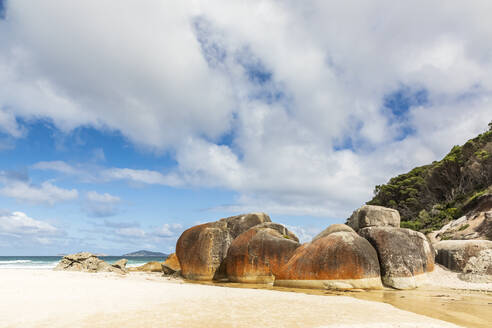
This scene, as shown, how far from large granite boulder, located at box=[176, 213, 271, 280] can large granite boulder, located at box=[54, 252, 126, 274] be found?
5641mm

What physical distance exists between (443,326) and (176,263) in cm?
1780

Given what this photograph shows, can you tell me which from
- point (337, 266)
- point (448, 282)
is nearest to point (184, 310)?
point (337, 266)

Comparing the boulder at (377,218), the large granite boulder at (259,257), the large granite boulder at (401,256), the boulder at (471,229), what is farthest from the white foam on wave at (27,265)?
the boulder at (471,229)

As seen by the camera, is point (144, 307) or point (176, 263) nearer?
point (144, 307)

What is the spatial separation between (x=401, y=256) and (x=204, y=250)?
993cm

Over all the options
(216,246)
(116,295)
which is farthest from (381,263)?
(116,295)

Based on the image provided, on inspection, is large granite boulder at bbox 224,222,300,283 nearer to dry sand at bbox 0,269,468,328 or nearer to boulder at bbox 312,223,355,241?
boulder at bbox 312,223,355,241

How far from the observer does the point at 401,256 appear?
12891 mm

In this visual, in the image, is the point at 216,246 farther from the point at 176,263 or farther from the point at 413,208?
the point at 413,208

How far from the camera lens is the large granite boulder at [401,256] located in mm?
12555

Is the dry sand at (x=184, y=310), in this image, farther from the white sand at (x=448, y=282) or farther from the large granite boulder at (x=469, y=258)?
the large granite boulder at (x=469, y=258)

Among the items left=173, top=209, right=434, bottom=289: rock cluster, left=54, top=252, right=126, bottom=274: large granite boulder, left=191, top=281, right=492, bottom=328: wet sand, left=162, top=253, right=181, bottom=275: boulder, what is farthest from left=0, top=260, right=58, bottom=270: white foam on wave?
left=191, top=281, right=492, bottom=328: wet sand

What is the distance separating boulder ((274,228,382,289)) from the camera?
1205 centimetres

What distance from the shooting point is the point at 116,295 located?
9727 mm
